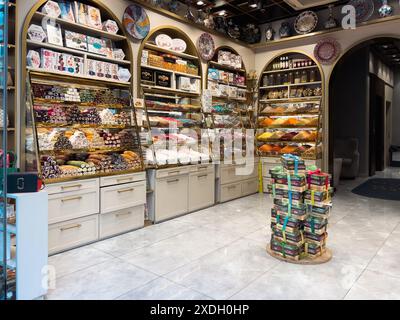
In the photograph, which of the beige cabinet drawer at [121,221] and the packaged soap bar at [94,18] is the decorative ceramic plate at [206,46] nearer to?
the packaged soap bar at [94,18]

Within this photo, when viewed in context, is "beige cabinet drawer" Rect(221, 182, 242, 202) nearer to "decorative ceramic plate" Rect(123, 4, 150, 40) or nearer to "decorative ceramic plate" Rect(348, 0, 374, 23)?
"decorative ceramic plate" Rect(123, 4, 150, 40)

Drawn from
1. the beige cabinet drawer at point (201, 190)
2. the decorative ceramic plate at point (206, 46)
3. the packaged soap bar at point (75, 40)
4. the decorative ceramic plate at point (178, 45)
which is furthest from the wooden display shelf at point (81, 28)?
the beige cabinet drawer at point (201, 190)

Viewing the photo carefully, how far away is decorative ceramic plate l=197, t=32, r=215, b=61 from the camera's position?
19.2 ft

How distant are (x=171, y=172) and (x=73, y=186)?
154cm

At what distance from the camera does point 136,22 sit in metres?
4.66

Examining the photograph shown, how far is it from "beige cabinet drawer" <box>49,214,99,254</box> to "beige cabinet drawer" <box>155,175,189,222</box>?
1010 mm

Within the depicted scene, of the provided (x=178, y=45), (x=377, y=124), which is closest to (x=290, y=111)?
(x=178, y=45)

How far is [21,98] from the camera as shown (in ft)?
11.4

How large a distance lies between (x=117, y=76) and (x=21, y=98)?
4.44ft

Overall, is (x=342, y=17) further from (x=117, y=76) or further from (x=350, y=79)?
(x=117, y=76)

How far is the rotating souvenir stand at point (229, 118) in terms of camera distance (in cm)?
590

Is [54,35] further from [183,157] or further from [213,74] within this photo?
[213,74]

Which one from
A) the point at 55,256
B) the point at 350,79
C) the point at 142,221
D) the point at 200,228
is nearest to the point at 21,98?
the point at 55,256
